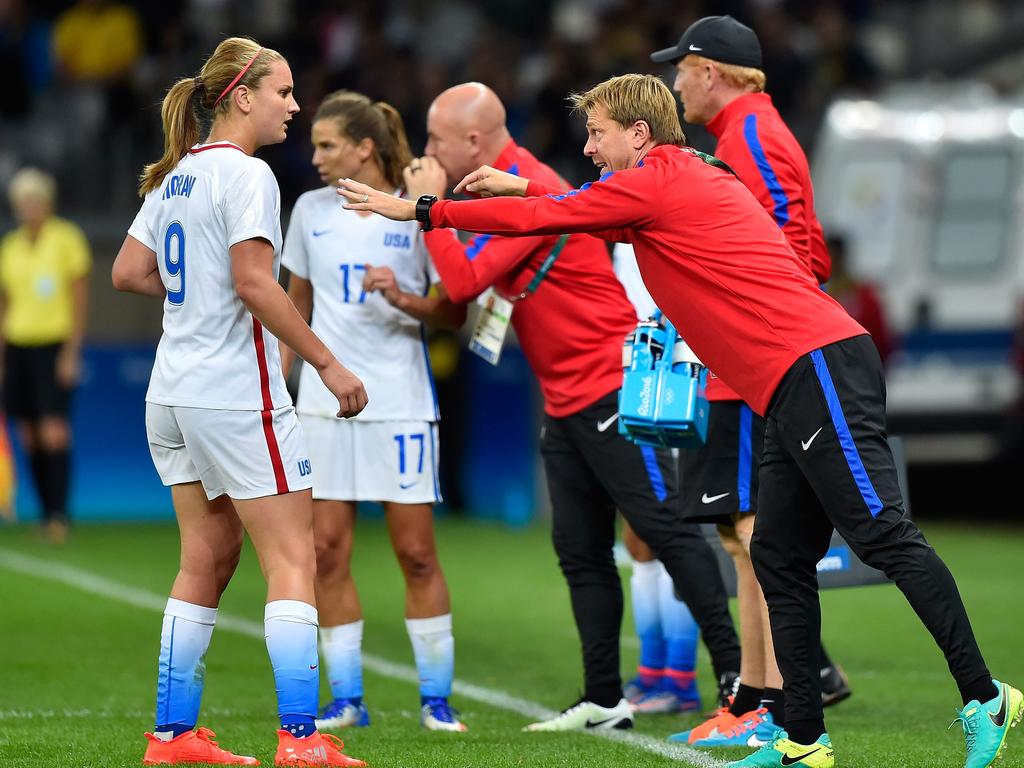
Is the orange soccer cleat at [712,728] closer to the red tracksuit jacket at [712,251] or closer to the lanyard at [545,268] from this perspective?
the red tracksuit jacket at [712,251]

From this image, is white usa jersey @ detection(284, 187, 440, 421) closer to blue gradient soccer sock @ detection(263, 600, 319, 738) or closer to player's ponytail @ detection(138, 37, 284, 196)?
player's ponytail @ detection(138, 37, 284, 196)

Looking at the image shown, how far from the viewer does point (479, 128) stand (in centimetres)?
646

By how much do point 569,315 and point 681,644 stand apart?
147cm

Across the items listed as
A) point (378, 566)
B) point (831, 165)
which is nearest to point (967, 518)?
point (831, 165)

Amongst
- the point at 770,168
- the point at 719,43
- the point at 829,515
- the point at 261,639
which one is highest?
the point at 719,43

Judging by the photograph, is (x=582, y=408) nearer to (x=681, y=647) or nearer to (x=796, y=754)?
(x=681, y=647)

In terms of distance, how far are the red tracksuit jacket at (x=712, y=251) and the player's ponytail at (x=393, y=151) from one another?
4.54 feet

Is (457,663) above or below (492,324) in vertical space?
below

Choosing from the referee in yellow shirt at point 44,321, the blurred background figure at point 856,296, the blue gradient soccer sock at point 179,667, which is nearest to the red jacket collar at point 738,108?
the blue gradient soccer sock at point 179,667

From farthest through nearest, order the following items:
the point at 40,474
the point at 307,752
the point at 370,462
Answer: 1. the point at 40,474
2. the point at 370,462
3. the point at 307,752

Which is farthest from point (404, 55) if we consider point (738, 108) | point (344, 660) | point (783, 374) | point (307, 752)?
point (307, 752)

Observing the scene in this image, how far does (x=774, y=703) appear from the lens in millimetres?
5824

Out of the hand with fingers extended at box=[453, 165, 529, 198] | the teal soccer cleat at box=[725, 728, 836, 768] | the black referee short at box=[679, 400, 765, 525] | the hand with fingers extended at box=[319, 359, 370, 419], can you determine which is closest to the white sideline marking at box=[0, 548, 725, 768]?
the teal soccer cleat at box=[725, 728, 836, 768]

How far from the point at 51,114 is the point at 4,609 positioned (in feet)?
30.0
